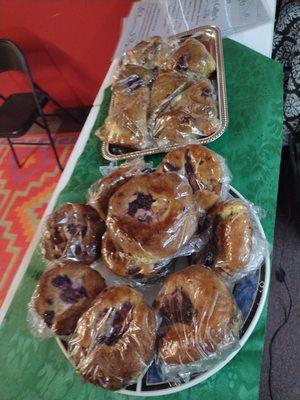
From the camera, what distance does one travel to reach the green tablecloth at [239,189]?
0.57m

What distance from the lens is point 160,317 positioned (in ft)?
1.78

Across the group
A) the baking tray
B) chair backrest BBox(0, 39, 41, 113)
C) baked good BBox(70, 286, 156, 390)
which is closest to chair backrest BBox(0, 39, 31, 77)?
chair backrest BBox(0, 39, 41, 113)

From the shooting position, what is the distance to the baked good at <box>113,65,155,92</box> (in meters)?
0.99

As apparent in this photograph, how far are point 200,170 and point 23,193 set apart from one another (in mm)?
1595

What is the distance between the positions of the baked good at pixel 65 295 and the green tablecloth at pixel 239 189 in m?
0.14

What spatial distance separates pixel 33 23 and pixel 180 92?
46.9 inches

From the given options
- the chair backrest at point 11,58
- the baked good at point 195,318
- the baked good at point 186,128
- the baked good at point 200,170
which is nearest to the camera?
the baked good at point 195,318

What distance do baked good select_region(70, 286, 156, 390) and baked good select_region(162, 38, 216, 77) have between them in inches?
26.9

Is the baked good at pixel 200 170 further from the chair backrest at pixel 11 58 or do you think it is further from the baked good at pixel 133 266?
the chair backrest at pixel 11 58

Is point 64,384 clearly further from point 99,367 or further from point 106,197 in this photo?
point 106,197

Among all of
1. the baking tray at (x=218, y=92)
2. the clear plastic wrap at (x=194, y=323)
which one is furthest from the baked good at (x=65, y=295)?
the baking tray at (x=218, y=92)

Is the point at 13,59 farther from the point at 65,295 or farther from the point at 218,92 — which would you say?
the point at 65,295

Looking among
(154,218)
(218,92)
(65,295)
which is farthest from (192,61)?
(65,295)

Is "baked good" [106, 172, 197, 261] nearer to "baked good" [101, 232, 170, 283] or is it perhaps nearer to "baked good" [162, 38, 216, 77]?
"baked good" [101, 232, 170, 283]
